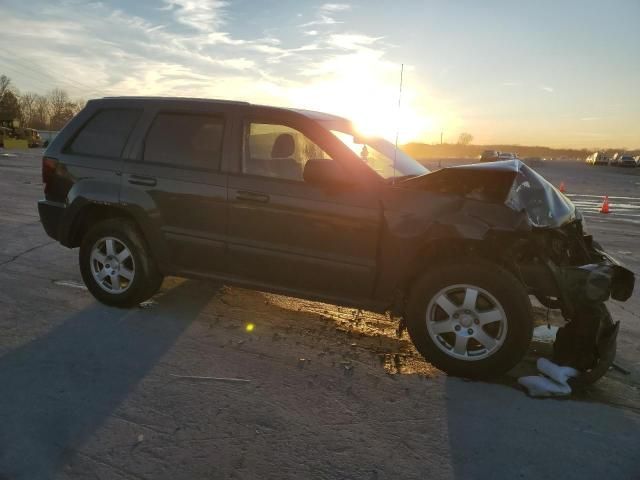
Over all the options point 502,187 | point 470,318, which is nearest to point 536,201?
point 502,187

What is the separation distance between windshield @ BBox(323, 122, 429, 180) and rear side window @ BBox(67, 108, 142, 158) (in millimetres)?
1921

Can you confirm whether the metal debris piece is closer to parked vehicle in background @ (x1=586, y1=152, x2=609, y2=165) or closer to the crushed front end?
the crushed front end

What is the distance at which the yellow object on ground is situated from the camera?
4009cm

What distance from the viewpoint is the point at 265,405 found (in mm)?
2912

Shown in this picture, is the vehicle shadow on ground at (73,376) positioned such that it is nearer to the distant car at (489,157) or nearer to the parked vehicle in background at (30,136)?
the distant car at (489,157)

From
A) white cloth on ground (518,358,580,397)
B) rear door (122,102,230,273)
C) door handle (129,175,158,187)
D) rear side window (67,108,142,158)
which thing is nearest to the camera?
white cloth on ground (518,358,580,397)

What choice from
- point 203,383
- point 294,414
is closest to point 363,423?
point 294,414

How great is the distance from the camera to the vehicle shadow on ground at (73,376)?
243cm

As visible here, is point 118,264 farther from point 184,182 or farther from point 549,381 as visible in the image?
point 549,381

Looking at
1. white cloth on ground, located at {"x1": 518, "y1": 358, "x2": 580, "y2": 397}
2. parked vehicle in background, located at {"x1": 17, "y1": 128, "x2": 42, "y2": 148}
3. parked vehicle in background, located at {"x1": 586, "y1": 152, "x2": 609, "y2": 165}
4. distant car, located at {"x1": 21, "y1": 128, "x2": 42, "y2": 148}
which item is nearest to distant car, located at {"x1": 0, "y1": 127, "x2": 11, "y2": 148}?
parked vehicle in background, located at {"x1": 17, "y1": 128, "x2": 42, "y2": 148}

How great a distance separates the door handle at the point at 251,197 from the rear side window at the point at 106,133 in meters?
1.37

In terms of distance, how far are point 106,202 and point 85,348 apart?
1411 mm

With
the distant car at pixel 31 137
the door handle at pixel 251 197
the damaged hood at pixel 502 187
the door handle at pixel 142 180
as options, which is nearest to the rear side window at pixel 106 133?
the door handle at pixel 142 180

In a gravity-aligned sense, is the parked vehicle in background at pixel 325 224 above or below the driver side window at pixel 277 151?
below
